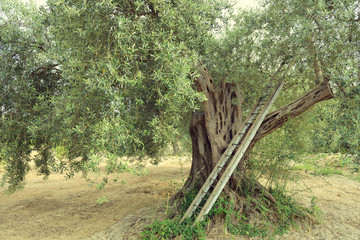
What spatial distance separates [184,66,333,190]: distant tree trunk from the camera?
7.03 meters

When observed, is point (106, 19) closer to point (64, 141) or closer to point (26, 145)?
point (64, 141)

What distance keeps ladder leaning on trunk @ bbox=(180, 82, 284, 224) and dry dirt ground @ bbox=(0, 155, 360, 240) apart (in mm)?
746

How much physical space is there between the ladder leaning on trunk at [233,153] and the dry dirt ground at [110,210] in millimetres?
746

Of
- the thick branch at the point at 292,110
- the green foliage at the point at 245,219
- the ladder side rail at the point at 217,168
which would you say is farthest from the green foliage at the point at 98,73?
the thick branch at the point at 292,110

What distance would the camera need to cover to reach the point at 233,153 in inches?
285

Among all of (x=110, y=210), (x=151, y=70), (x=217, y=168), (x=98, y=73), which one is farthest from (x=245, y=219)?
(x=98, y=73)

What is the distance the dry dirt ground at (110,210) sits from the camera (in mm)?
7262

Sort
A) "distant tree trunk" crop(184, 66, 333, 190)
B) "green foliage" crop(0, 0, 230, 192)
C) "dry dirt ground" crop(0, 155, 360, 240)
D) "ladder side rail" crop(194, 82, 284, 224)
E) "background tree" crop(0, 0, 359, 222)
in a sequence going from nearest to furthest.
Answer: "green foliage" crop(0, 0, 230, 192), "background tree" crop(0, 0, 359, 222), "ladder side rail" crop(194, 82, 284, 224), "distant tree trunk" crop(184, 66, 333, 190), "dry dirt ground" crop(0, 155, 360, 240)

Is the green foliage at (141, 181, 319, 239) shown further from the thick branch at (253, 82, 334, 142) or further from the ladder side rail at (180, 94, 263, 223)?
the thick branch at (253, 82, 334, 142)

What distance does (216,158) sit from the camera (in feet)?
23.8

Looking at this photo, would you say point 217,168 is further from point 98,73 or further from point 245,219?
point 98,73

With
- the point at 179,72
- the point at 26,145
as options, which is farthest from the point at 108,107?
the point at 26,145

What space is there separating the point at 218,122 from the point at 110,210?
5185mm

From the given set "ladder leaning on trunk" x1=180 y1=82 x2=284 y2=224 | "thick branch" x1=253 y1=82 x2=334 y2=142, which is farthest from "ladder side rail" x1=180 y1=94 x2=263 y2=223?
"thick branch" x1=253 y1=82 x2=334 y2=142
